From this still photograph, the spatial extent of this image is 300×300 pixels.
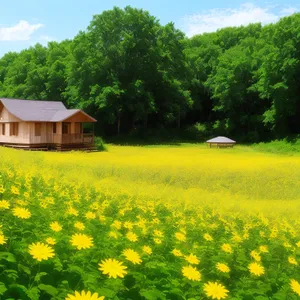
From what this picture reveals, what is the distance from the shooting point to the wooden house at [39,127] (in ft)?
107

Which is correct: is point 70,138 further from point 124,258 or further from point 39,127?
point 124,258

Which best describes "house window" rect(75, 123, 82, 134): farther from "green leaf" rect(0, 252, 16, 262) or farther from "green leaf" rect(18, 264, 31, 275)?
"green leaf" rect(18, 264, 31, 275)

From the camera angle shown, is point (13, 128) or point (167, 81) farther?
point (167, 81)

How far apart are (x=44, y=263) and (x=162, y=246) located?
166 centimetres

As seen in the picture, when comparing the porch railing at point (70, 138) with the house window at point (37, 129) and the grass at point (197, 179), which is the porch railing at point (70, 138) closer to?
the house window at point (37, 129)

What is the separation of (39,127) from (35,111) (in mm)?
2098

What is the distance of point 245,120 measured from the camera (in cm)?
4959

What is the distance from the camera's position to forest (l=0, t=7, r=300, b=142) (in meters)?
43.0

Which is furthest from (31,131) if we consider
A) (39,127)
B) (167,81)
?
(167,81)

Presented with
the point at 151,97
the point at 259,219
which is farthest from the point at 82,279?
the point at 151,97

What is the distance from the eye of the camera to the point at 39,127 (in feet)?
110

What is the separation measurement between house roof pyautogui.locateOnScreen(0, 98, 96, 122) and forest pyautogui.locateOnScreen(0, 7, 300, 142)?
8.51 metres

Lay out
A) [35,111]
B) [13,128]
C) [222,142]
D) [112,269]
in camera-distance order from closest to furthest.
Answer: [112,269], [13,128], [35,111], [222,142]

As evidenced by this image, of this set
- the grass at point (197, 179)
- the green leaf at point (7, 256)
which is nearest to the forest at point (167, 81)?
the grass at point (197, 179)
